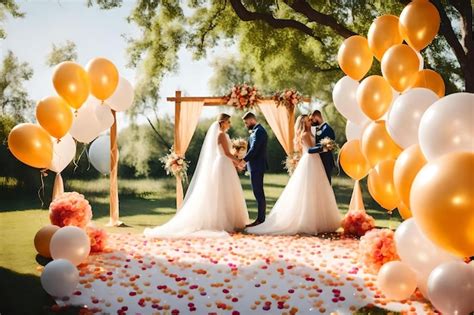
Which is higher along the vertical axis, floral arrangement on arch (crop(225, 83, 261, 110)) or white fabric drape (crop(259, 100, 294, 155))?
floral arrangement on arch (crop(225, 83, 261, 110))

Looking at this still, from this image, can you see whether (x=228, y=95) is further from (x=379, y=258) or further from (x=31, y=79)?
(x=31, y=79)

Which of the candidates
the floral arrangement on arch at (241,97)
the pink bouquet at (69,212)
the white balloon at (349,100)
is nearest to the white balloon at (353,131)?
the white balloon at (349,100)

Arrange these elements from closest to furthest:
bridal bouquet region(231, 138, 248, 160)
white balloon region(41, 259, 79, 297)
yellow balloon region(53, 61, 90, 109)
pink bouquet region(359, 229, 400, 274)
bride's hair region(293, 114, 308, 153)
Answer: white balloon region(41, 259, 79, 297)
pink bouquet region(359, 229, 400, 274)
yellow balloon region(53, 61, 90, 109)
bride's hair region(293, 114, 308, 153)
bridal bouquet region(231, 138, 248, 160)

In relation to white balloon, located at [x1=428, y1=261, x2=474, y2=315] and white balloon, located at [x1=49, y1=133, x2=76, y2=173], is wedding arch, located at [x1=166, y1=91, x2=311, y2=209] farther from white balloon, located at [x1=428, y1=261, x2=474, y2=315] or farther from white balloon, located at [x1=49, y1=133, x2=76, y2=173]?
white balloon, located at [x1=428, y1=261, x2=474, y2=315]

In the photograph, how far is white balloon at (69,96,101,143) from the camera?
20.7 feet

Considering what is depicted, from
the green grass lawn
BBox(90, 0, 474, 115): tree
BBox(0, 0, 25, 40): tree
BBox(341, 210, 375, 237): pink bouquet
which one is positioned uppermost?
BBox(0, 0, 25, 40): tree

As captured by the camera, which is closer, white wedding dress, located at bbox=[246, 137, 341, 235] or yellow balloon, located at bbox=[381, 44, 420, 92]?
yellow balloon, located at bbox=[381, 44, 420, 92]

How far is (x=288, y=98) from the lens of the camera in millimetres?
8234

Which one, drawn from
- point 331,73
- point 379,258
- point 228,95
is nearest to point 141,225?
point 228,95

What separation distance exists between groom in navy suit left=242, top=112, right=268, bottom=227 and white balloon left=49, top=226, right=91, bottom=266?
344 centimetres

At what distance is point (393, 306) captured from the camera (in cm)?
380

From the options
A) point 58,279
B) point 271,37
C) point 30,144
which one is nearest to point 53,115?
point 30,144

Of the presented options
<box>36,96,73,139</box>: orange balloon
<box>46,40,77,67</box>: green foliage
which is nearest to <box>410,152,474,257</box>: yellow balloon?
<box>36,96,73,139</box>: orange balloon

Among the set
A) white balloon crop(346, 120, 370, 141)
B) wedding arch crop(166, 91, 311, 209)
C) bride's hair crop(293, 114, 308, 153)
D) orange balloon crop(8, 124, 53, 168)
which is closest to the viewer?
orange balloon crop(8, 124, 53, 168)
